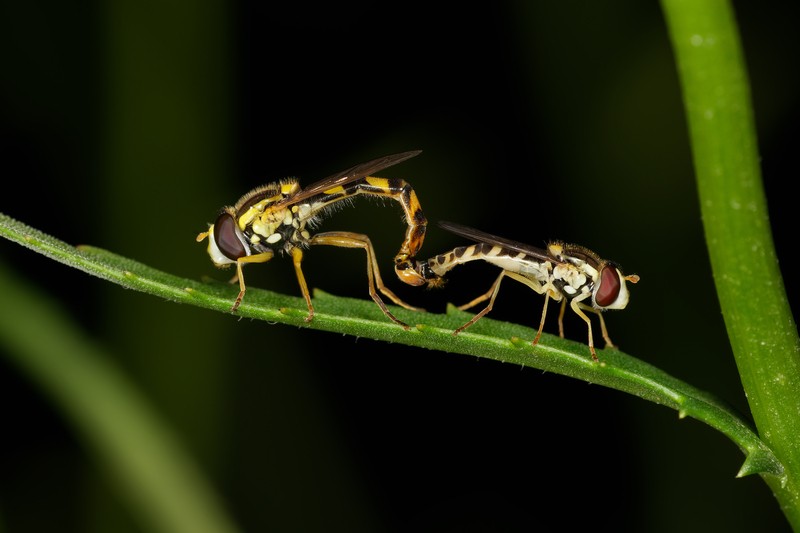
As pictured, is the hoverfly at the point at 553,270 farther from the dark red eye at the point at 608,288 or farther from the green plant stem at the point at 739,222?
the green plant stem at the point at 739,222

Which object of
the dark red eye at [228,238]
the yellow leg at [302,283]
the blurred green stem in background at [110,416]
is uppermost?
the dark red eye at [228,238]

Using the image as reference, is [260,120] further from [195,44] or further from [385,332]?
[385,332]

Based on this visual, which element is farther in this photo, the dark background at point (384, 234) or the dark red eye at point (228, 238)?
the dark background at point (384, 234)

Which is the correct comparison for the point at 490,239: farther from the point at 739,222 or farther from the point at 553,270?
the point at 739,222

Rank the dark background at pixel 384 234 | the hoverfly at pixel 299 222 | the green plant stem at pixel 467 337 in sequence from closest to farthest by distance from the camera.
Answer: the green plant stem at pixel 467 337 → the hoverfly at pixel 299 222 → the dark background at pixel 384 234

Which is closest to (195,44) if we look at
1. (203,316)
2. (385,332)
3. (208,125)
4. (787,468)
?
(208,125)

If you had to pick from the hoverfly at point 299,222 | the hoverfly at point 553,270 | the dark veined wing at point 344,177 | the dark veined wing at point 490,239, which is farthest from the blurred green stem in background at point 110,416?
the dark veined wing at point 490,239

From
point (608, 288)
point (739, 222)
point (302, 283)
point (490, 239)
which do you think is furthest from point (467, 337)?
point (608, 288)
